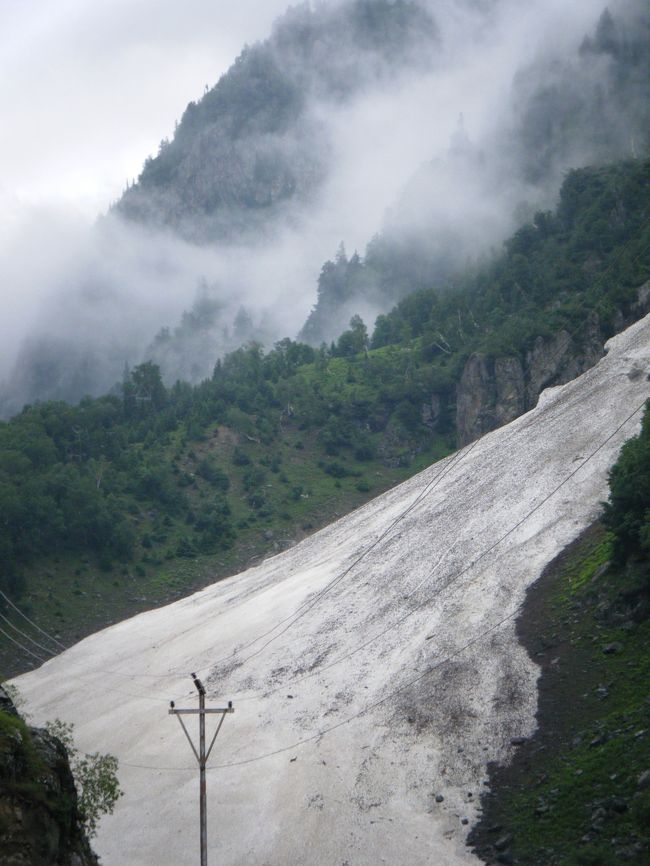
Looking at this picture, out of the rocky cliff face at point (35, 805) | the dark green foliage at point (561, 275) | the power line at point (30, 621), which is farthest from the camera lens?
the dark green foliage at point (561, 275)

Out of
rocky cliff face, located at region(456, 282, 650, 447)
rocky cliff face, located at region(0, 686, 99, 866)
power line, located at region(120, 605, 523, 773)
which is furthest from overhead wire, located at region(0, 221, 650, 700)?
rocky cliff face, located at region(0, 686, 99, 866)

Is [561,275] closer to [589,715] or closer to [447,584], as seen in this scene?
[447,584]

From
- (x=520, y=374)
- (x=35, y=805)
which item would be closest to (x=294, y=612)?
(x=35, y=805)

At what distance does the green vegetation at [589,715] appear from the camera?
34.5 m

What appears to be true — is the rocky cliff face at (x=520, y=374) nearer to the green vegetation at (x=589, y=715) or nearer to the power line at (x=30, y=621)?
the green vegetation at (x=589, y=715)

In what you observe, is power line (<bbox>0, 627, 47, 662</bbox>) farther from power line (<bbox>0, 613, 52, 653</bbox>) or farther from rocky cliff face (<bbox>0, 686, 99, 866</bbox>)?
rocky cliff face (<bbox>0, 686, 99, 866</bbox>)

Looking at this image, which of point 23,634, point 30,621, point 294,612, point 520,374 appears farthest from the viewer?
point 520,374

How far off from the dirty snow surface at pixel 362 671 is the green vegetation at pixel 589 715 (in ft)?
4.78

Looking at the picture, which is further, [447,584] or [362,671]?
[447,584]

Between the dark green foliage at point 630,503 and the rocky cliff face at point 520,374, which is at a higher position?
the rocky cliff face at point 520,374

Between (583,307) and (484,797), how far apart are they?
78.3 metres

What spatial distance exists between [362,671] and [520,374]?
65738 mm

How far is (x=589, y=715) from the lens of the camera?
4197 cm

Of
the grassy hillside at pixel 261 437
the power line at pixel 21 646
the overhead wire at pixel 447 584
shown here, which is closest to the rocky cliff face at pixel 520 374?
the grassy hillside at pixel 261 437
